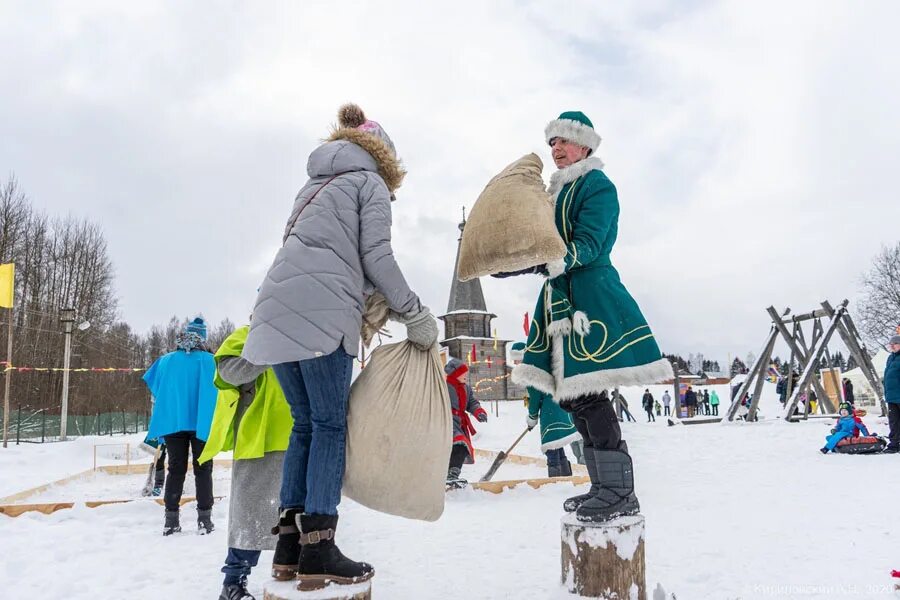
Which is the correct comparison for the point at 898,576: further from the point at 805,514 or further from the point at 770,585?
the point at 805,514

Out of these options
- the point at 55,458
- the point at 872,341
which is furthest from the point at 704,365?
the point at 55,458

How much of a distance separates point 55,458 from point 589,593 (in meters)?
11.7

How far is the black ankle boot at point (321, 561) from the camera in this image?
206 centimetres

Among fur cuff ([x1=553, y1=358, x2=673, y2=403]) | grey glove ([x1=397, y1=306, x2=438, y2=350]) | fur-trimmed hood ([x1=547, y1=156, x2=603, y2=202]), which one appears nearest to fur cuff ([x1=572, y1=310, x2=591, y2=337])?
fur cuff ([x1=553, y1=358, x2=673, y2=403])

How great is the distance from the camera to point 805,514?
13.3ft

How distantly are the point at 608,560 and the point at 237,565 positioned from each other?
167 centimetres

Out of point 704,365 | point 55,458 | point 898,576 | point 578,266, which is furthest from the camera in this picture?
point 704,365

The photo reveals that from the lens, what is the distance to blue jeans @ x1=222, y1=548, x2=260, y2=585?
266 centimetres

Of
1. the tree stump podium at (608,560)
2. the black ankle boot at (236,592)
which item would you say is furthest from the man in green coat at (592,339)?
the black ankle boot at (236,592)

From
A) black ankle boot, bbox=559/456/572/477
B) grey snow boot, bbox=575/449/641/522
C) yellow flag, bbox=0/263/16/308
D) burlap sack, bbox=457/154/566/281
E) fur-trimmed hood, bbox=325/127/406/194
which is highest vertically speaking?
yellow flag, bbox=0/263/16/308

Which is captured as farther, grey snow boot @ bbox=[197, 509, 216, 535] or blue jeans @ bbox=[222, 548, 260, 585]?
grey snow boot @ bbox=[197, 509, 216, 535]

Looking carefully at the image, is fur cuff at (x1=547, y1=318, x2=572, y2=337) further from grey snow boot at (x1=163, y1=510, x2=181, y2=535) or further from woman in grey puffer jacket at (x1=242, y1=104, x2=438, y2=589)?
grey snow boot at (x1=163, y1=510, x2=181, y2=535)

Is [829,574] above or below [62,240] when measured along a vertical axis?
below

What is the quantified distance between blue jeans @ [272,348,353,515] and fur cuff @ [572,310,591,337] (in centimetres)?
115
